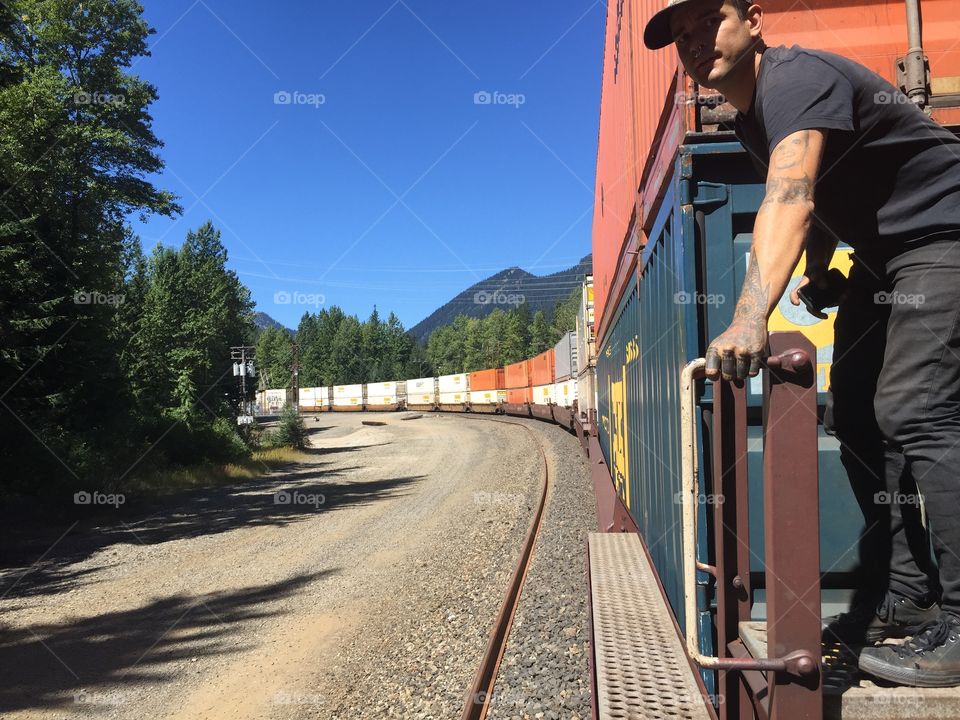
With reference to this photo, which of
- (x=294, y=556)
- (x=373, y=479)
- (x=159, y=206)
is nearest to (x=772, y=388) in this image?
(x=294, y=556)

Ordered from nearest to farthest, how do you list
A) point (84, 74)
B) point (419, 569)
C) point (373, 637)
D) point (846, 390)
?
point (846, 390) < point (373, 637) < point (419, 569) < point (84, 74)

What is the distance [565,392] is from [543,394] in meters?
7.75

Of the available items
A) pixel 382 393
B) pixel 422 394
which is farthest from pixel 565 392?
pixel 382 393

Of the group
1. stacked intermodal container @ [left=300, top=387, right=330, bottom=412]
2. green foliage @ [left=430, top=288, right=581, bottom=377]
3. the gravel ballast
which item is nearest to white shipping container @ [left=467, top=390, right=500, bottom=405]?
stacked intermodal container @ [left=300, top=387, right=330, bottom=412]

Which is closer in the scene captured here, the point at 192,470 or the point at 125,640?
the point at 125,640

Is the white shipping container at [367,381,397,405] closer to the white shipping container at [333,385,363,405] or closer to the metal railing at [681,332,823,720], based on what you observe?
the white shipping container at [333,385,363,405]

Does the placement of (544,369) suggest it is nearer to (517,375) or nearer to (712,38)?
(517,375)

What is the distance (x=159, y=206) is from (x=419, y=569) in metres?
20.3

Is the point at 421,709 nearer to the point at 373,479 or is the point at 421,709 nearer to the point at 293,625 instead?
the point at 293,625

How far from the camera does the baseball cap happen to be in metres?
1.73

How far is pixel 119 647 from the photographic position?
5.62m

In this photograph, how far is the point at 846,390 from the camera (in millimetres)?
2010

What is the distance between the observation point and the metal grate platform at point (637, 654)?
1.86 metres

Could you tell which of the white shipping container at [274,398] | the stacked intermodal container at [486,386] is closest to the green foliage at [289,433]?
the stacked intermodal container at [486,386]
